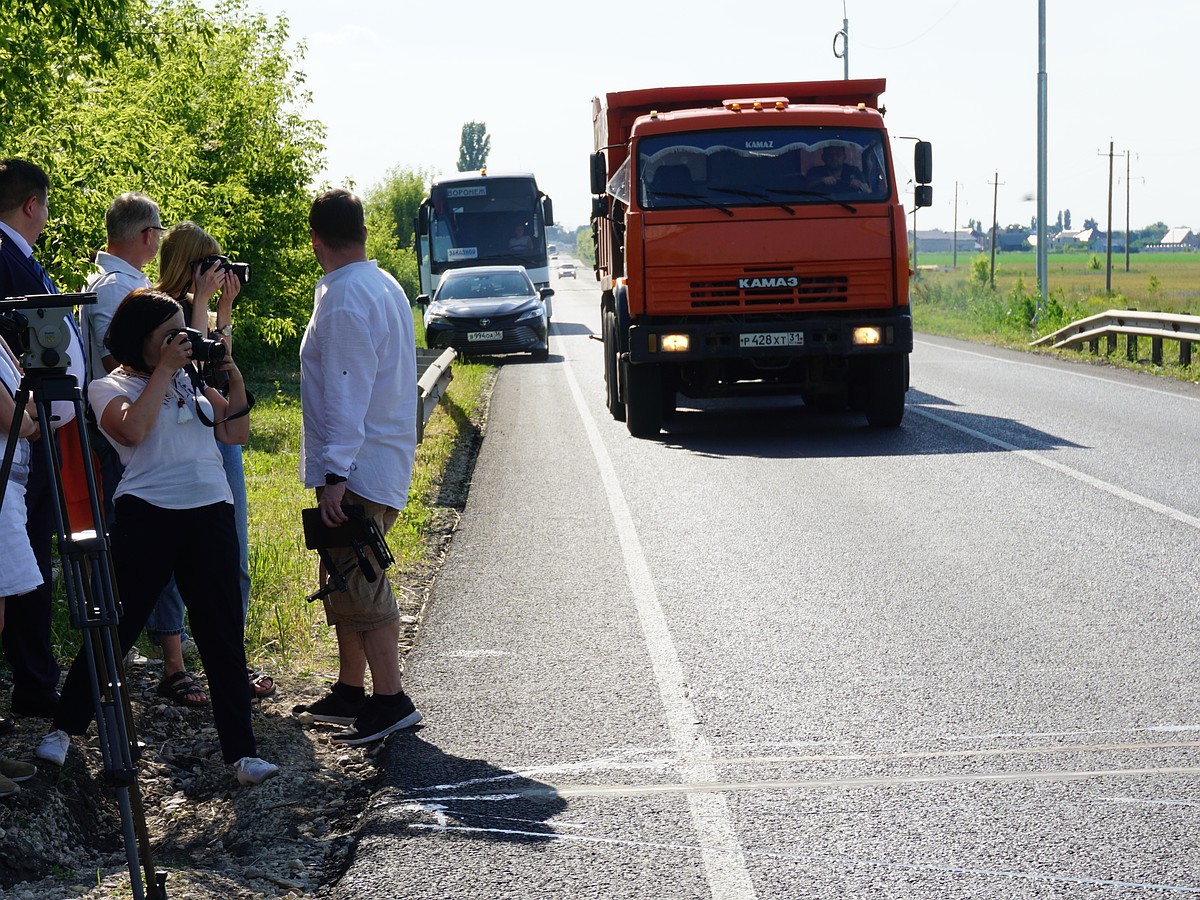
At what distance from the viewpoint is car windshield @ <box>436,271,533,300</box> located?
27875 millimetres

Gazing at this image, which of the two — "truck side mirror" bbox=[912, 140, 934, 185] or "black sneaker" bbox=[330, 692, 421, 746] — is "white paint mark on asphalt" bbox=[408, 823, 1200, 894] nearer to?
"black sneaker" bbox=[330, 692, 421, 746]

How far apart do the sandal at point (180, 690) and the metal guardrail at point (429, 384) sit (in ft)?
12.3

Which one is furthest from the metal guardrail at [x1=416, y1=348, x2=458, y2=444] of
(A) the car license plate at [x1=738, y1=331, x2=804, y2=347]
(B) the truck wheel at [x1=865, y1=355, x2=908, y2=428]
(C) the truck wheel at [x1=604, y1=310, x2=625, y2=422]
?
(B) the truck wheel at [x1=865, y1=355, x2=908, y2=428]

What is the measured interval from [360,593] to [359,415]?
0.67 metres

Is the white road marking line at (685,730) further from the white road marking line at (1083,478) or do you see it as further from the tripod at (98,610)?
the white road marking line at (1083,478)

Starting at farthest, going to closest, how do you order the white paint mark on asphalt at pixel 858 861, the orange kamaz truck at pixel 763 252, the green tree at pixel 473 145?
the green tree at pixel 473 145 → the orange kamaz truck at pixel 763 252 → the white paint mark on asphalt at pixel 858 861

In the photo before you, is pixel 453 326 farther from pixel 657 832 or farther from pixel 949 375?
pixel 657 832

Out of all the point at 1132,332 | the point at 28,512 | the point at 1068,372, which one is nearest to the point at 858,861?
the point at 28,512

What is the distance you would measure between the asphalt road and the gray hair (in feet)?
7.00

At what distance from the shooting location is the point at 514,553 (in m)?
8.91

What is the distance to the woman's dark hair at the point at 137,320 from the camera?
496 cm

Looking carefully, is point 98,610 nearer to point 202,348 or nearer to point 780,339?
point 202,348

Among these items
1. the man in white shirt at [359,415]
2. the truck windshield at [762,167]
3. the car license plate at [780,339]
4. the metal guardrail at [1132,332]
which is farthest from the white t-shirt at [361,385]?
the metal guardrail at [1132,332]

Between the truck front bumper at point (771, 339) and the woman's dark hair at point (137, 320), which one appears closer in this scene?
the woman's dark hair at point (137, 320)
